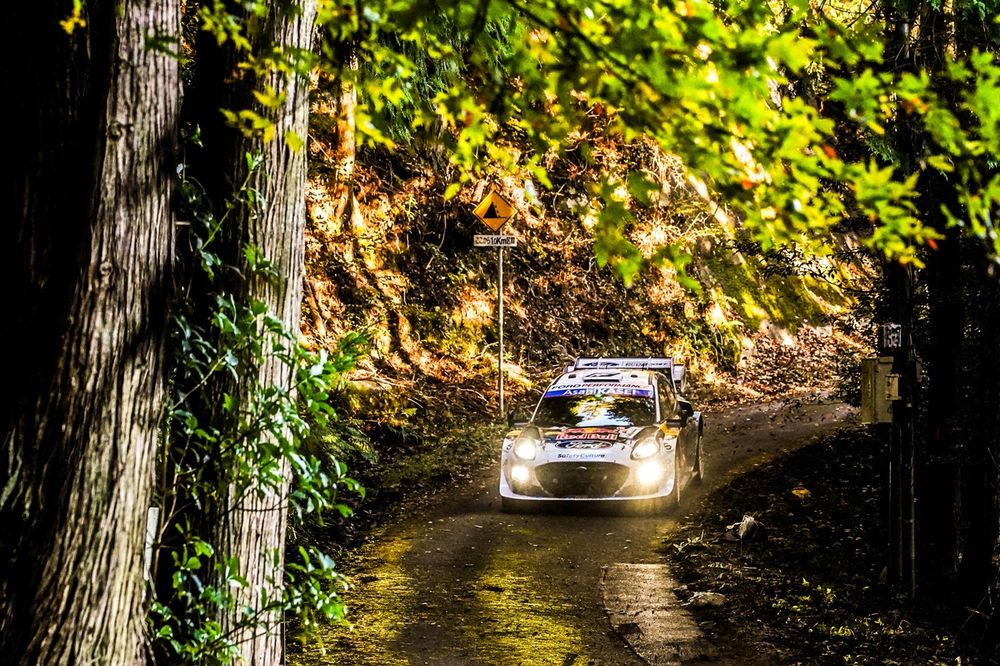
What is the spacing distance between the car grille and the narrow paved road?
364mm

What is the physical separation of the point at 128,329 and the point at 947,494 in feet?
33.5

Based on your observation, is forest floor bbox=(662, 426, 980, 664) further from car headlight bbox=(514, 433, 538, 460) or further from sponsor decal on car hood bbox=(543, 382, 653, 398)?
car headlight bbox=(514, 433, 538, 460)

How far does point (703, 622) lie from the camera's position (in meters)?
8.05

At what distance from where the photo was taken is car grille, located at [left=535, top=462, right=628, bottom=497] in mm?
11562

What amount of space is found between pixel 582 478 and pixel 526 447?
784mm

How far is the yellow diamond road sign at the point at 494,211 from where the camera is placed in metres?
17.0

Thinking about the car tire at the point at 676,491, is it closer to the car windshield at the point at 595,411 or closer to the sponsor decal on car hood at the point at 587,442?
the car windshield at the point at 595,411

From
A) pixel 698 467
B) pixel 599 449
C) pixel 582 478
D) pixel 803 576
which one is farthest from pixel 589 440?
pixel 803 576

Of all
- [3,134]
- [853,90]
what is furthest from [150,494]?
[853,90]

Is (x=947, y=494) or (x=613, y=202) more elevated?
(x=613, y=202)

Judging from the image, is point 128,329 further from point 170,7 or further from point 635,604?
point 635,604

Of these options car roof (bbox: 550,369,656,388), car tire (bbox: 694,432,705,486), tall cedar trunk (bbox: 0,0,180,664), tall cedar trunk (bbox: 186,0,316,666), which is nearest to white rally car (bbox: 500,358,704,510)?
car roof (bbox: 550,369,656,388)

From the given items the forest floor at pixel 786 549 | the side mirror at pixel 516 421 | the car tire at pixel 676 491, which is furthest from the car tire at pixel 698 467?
the side mirror at pixel 516 421

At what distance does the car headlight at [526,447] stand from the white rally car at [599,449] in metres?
0.01
